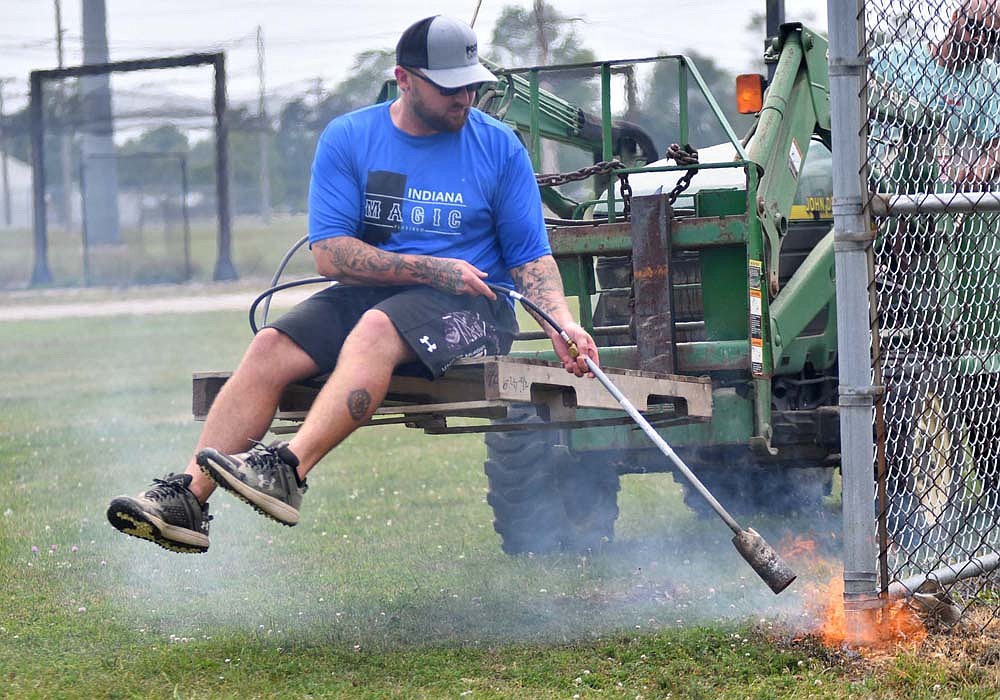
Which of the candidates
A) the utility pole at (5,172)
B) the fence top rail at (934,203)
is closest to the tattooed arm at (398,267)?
the fence top rail at (934,203)

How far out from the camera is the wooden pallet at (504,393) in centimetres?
489

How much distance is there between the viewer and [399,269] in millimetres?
5113

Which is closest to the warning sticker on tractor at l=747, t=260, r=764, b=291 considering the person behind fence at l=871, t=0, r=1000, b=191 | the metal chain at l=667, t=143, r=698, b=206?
the metal chain at l=667, t=143, r=698, b=206

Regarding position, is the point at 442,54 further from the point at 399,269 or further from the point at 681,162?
the point at 681,162

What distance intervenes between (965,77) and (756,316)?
3.73 ft

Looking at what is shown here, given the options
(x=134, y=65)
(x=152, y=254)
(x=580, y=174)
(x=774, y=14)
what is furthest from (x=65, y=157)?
(x=580, y=174)

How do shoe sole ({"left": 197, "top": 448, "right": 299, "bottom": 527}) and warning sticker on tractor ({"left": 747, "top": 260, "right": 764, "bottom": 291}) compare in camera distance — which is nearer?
shoe sole ({"left": 197, "top": 448, "right": 299, "bottom": 527})

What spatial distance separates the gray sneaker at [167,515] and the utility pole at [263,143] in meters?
20.4

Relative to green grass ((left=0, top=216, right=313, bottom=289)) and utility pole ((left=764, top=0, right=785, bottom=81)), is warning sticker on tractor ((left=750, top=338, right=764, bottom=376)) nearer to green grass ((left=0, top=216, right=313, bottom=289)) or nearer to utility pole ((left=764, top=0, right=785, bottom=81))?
utility pole ((left=764, top=0, right=785, bottom=81))

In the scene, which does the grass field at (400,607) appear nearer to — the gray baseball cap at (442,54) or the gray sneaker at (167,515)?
the gray sneaker at (167,515)

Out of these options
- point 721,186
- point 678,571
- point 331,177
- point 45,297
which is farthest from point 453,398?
point 45,297

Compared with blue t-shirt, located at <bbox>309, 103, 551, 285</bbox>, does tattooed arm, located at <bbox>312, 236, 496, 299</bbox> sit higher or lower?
lower

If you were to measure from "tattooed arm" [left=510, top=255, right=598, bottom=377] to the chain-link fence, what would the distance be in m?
0.96

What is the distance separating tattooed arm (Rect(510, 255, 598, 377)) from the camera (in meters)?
4.97
